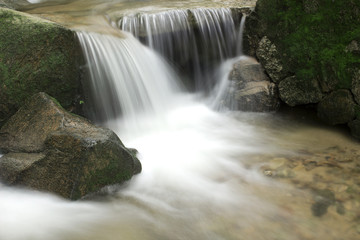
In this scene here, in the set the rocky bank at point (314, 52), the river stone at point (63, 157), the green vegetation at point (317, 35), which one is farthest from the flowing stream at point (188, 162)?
the green vegetation at point (317, 35)

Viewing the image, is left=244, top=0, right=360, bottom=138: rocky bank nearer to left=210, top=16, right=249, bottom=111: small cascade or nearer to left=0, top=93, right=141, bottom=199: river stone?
left=210, top=16, right=249, bottom=111: small cascade

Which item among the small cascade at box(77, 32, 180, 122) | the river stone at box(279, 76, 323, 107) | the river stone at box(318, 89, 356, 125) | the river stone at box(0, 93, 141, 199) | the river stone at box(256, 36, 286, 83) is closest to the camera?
the river stone at box(0, 93, 141, 199)

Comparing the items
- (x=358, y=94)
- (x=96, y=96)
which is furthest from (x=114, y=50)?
(x=358, y=94)

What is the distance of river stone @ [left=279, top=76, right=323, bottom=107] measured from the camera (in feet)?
17.7

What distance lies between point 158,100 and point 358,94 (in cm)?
334

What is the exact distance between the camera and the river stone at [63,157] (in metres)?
3.34

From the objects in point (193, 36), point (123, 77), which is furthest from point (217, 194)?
point (193, 36)

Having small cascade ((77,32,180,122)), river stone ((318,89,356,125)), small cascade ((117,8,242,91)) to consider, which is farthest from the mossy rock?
river stone ((318,89,356,125))

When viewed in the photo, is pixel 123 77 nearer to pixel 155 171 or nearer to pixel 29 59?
pixel 29 59

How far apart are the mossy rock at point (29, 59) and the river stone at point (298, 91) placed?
378 cm

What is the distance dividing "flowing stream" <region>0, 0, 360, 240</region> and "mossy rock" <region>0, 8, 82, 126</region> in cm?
63

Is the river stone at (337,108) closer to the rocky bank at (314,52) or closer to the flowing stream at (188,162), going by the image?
the rocky bank at (314,52)

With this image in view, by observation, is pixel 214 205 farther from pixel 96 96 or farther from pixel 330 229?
pixel 96 96

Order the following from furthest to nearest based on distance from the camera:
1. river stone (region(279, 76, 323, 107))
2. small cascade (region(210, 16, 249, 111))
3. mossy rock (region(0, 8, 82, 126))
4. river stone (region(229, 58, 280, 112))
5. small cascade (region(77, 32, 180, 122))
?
small cascade (region(210, 16, 249, 111))
river stone (region(229, 58, 280, 112))
river stone (region(279, 76, 323, 107))
small cascade (region(77, 32, 180, 122))
mossy rock (region(0, 8, 82, 126))
